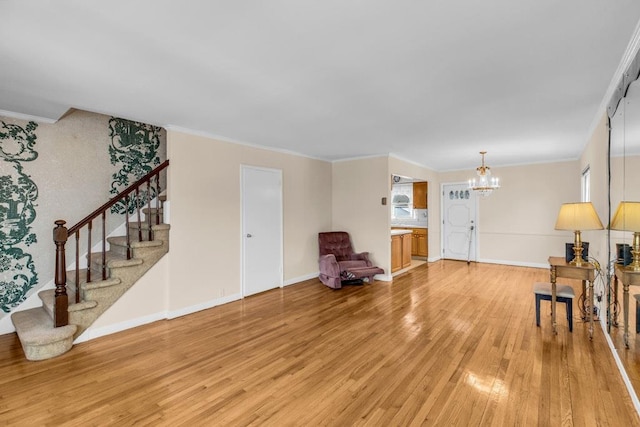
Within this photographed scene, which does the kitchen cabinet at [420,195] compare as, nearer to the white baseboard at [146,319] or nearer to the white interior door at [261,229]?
the white interior door at [261,229]

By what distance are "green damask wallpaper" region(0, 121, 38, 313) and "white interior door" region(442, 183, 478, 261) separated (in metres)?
7.83

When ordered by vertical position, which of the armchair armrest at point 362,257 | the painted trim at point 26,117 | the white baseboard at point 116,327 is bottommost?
the white baseboard at point 116,327

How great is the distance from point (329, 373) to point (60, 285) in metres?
2.68

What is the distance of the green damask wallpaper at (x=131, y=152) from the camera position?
4.10 meters

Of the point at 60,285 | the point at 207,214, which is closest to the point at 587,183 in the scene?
the point at 207,214

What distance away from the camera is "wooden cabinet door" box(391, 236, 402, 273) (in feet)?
19.5

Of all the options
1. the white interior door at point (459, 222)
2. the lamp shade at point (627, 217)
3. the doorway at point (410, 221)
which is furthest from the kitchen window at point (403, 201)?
the lamp shade at point (627, 217)

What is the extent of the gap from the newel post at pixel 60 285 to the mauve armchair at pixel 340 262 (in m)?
3.49

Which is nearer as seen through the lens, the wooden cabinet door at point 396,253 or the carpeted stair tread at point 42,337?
the carpeted stair tread at point 42,337

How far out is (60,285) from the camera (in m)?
2.95

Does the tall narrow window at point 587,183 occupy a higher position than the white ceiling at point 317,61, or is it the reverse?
the white ceiling at point 317,61

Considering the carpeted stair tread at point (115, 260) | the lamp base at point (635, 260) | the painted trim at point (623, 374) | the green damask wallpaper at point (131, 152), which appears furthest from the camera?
the green damask wallpaper at point (131, 152)

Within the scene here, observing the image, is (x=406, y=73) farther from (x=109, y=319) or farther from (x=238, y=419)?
(x=109, y=319)

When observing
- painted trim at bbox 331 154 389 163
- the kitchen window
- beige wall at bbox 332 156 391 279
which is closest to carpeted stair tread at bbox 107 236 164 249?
beige wall at bbox 332 156 391 279
